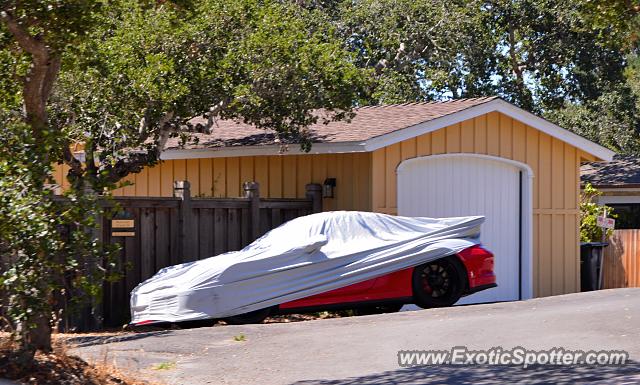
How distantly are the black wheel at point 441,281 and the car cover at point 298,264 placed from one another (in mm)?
252

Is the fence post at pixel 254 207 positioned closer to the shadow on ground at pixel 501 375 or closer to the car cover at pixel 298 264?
the car cover at pixel 298 264

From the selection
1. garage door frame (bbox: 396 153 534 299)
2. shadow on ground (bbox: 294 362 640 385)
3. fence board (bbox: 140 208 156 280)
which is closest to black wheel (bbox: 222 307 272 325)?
fence board (bbox: 140 208 156 280)

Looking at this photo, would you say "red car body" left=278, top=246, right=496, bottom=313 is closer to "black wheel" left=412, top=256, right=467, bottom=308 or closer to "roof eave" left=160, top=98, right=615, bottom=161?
"black wheel" left=412, top=256, right=467, bottom=308

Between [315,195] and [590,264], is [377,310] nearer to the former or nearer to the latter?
[315,195]

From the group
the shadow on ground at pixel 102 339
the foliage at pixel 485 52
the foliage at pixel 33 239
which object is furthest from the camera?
the foliage at pixel 485 52

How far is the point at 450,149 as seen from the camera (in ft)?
58.5

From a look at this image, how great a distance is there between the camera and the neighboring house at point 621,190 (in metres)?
26.1

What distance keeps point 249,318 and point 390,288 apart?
2.16 meters

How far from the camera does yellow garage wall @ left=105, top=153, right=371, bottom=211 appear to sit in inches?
676

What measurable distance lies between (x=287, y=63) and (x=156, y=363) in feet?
22.2

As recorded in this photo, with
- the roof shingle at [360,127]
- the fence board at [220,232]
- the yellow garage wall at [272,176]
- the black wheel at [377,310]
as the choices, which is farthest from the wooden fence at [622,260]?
the fence board at [220,232]

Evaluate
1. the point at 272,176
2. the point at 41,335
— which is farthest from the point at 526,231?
the point at 41,335

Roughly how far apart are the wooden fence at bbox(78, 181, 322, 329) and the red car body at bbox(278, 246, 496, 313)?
2.34 metres

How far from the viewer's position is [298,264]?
14180 mm
